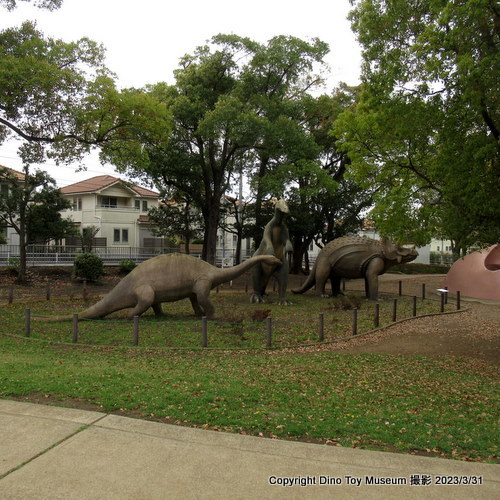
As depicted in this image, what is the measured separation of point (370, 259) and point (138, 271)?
34.9ft

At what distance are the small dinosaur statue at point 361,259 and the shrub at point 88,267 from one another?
40.9 ft

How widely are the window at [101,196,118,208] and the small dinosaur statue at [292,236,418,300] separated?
24.7 metres

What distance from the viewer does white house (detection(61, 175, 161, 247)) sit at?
39125 mm

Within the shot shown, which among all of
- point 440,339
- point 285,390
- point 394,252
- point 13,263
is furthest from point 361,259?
point 13,263

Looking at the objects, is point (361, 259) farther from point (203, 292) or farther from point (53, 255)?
point (53, 255)

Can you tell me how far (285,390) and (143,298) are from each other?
727 cm

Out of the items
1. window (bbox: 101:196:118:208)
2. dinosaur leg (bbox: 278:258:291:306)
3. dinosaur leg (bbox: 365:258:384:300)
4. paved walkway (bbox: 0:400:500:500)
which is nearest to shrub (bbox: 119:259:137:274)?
window (bbox: 101:196:118:208)

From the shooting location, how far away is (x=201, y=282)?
13.5 m

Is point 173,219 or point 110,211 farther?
point 110,211

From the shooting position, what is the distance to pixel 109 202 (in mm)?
40281

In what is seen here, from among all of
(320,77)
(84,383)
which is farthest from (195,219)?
(84,383)

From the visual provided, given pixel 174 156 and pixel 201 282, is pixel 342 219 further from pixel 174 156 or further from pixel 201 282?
pixel 201 282

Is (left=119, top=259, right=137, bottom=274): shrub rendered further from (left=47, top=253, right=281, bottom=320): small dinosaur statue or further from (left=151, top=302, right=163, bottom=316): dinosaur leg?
(left=47, top=253, right=281, bottom=320): small dinosaur statue

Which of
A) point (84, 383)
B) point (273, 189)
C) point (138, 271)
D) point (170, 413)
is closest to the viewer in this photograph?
point (170, 413)
